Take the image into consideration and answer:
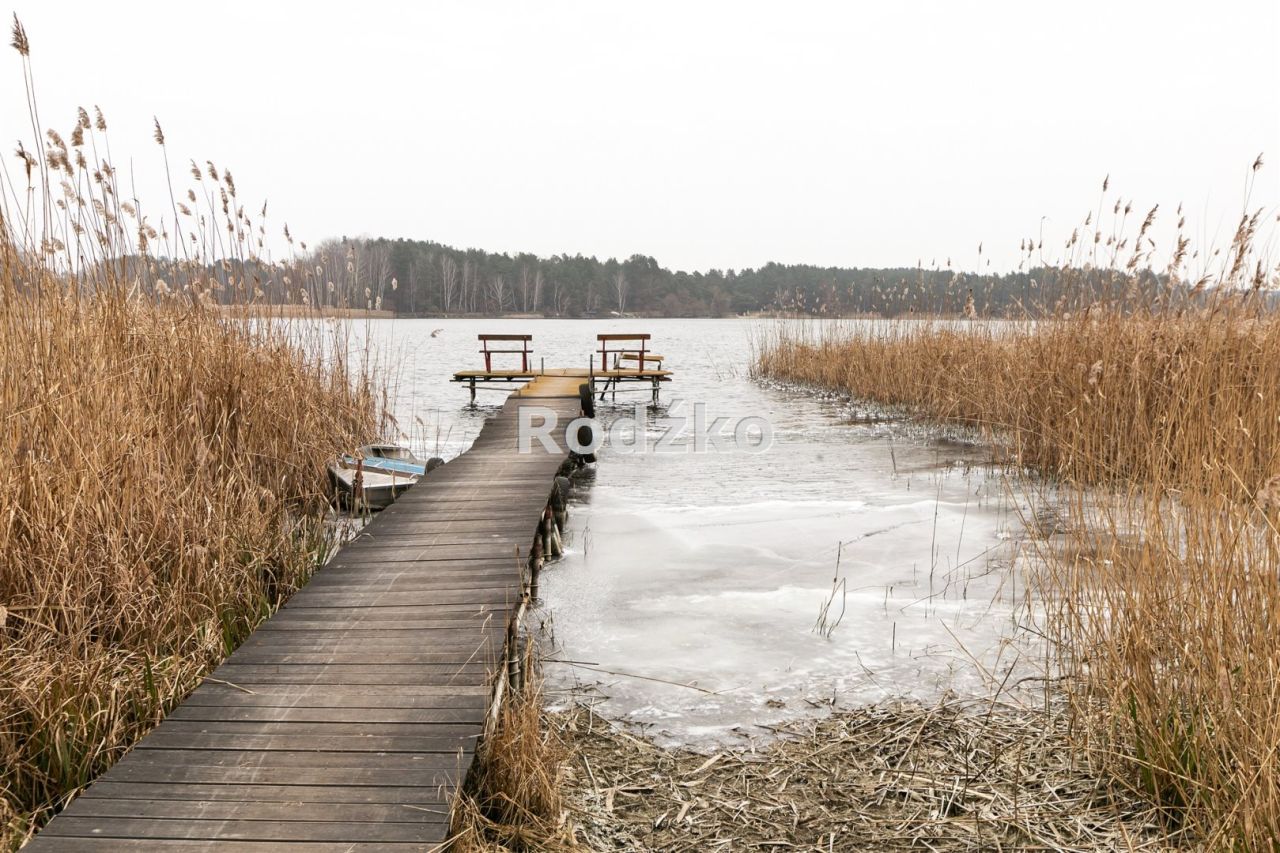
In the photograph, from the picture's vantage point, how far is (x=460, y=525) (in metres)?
5.07

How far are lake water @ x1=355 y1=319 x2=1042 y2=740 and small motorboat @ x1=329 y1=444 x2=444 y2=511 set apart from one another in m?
1.39

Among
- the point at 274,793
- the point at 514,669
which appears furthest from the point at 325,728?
the point at 514,669

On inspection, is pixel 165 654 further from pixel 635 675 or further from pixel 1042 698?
pixel 1042 698

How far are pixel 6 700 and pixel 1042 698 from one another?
3.64 metres

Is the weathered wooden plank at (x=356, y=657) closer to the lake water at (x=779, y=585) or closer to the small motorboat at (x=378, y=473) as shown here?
the lake water at (x=779, y=585)

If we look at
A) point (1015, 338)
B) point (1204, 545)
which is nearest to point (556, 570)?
point (1204, 545)

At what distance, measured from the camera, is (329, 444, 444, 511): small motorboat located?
6.25 meters

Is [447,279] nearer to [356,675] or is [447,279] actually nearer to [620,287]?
[620,287]

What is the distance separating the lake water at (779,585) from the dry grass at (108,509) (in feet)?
4.93

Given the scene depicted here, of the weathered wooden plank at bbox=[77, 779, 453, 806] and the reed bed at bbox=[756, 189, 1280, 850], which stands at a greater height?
the reed bed at bbox=[756, 189, 1280, 850]

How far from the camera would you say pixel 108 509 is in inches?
133

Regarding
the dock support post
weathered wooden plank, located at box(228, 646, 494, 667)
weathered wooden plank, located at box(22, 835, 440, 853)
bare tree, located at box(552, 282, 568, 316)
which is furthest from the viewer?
bare tree, located at box(552, 282, 568, 316)

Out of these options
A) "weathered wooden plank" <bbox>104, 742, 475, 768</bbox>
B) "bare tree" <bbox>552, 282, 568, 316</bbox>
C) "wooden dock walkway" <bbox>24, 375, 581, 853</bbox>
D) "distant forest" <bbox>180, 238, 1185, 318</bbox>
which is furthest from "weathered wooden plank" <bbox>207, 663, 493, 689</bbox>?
"bare tree" <bbox>552, 282, 568, 316</bbox>

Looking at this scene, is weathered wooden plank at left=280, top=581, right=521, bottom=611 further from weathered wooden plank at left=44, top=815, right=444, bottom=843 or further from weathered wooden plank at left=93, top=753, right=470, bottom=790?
weathered wooden plank at left=44, top=815, right=444, bottom=843
